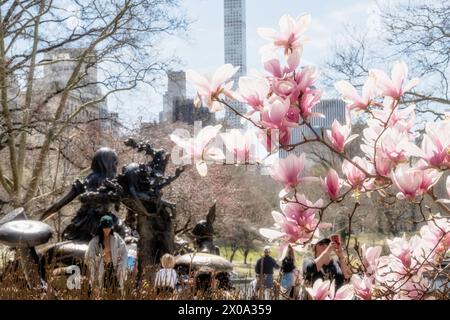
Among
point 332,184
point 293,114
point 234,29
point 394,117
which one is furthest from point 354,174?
point 234,29

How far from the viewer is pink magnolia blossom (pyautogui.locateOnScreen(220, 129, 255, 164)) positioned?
2.01 metres

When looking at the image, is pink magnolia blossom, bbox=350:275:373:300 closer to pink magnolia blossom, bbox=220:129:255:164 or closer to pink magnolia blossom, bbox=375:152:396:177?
pink magnolia blossom, bbox=375:152:396:177

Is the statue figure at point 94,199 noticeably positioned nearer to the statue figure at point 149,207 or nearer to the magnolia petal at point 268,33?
the statue figure at point 149,207

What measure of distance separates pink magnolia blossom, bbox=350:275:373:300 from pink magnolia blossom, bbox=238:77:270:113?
0.69m

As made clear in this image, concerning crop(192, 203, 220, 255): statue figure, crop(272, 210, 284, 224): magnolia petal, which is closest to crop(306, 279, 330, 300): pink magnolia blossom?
crop(272, 210, 284, 224): magnolia petal

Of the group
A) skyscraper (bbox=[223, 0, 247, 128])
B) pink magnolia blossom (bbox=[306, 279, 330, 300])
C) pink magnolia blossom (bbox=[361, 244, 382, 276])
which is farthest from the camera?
skyscraper (bbox=[223, 0, 247, 128])

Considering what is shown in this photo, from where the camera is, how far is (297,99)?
1.97m

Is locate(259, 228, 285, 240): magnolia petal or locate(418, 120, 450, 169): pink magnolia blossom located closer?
locate(418, 120, 450, 169): pink magnolia blossom

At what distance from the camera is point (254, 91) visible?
1.97 meters

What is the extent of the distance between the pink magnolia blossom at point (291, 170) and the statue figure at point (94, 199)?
564cm
